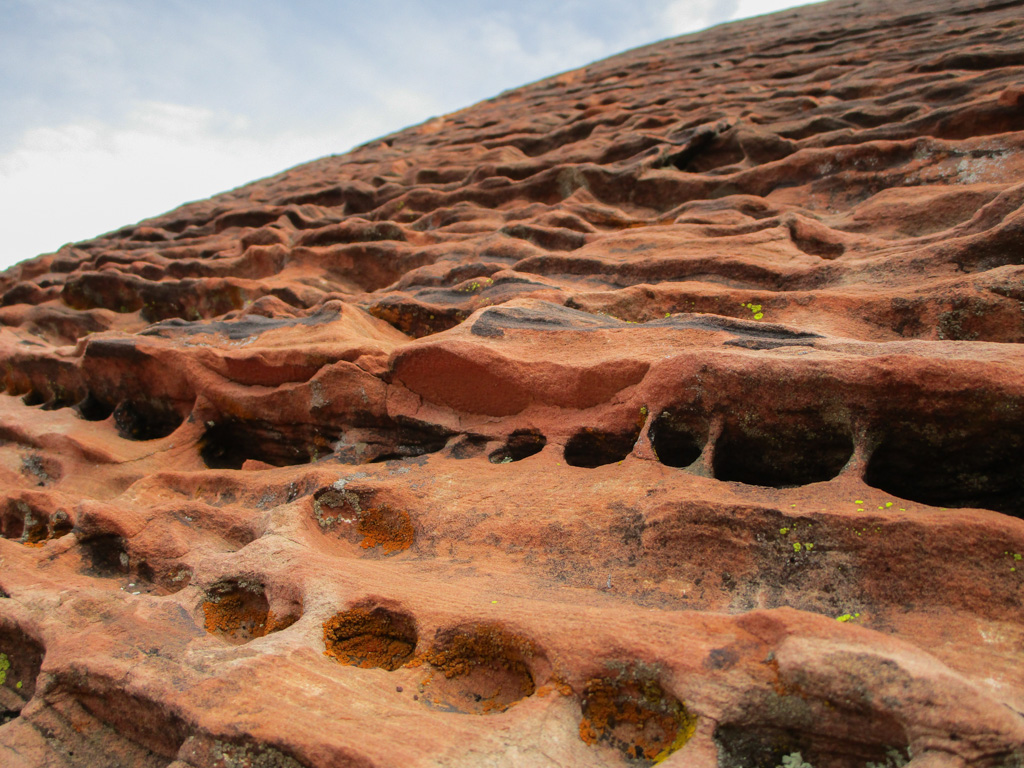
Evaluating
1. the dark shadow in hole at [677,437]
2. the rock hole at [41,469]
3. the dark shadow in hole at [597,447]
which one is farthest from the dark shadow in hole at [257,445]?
the dark shadow in hole at [677,437]

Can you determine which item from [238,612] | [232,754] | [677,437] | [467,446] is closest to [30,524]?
[238,612]

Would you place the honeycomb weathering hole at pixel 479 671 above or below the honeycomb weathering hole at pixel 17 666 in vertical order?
above

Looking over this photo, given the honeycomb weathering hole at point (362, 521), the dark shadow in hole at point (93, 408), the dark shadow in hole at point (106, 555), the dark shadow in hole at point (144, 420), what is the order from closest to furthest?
the honeycomb weathering hole at point (362, 521) < the dark shadow in hole at point (106, 555) < the dark shadow in hole at point (144, 420) < the dark shadow in hole at point (93, 408)

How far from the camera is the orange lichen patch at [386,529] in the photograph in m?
2.36

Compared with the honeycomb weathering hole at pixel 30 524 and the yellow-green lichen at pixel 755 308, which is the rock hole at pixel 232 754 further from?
the yellow-green lichen at pixel 755 308

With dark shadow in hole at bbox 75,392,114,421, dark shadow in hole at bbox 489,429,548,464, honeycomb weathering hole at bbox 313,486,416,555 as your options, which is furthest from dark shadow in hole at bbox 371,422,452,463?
dark shadow in hole at bbox 75,392,114,421

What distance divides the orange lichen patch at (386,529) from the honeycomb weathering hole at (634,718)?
985 millimetres

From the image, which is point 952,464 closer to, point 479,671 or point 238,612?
point 479,671

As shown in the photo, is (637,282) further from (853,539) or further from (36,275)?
(36,275)

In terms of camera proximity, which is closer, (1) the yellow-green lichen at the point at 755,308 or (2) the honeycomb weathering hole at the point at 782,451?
(2) the honeycomb weathering hole at the point at 782,451

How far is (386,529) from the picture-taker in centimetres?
243

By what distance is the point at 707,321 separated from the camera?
8.63 ft

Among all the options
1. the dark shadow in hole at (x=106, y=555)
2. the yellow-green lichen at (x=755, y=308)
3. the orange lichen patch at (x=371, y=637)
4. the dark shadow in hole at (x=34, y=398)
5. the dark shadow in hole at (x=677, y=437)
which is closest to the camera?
the orange lichen patch at (x=371, y=637)

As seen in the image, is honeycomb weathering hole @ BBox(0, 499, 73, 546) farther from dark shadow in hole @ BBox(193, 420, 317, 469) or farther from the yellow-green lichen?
the yellow-green lichen
